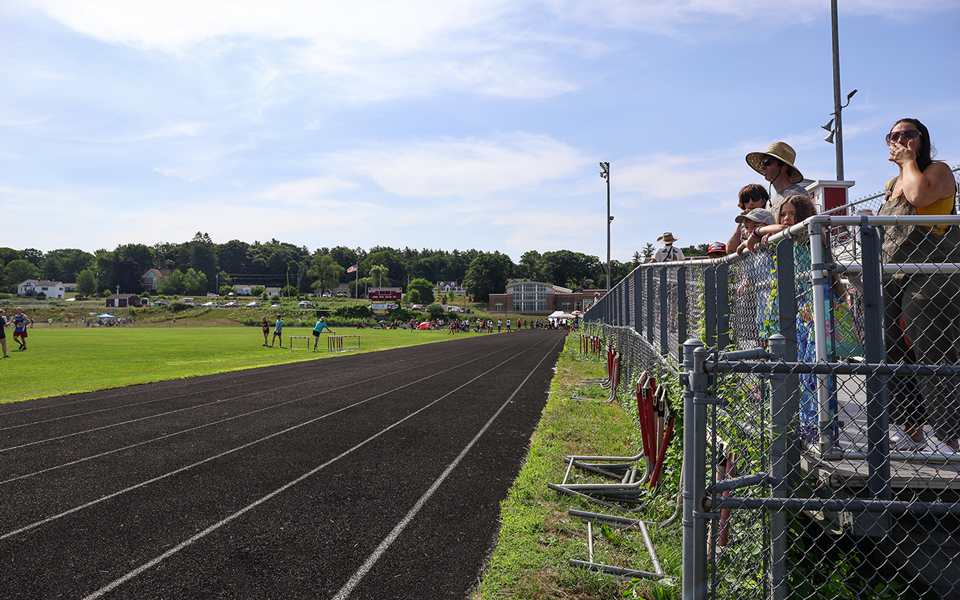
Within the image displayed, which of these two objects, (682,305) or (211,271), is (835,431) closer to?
(682,305)

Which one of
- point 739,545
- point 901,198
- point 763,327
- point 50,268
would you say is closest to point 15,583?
point 739,545

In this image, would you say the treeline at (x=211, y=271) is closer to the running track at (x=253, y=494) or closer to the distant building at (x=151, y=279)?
the distant building at (x=151, y=279)

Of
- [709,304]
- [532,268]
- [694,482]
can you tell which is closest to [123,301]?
[532,268]

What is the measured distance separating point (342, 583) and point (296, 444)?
4.39 metres

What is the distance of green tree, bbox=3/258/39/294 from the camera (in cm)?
16588

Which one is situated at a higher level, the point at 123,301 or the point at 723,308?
the point at 723,308

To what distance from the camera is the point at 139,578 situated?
13.0 feet

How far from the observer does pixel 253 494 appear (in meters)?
5.74

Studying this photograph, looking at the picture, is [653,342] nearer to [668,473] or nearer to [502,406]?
[668,473]

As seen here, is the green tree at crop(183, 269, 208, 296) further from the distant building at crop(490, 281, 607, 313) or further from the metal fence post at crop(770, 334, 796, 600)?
the metal fence post at crop(770, 334, 796, 600)

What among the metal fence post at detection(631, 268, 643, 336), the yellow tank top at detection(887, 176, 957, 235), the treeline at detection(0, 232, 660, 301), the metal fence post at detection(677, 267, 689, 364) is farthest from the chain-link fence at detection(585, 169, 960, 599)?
the treeline at detection(0, 232, 660, 301)

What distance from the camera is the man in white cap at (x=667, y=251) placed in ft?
29.0

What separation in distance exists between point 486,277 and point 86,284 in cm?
11154

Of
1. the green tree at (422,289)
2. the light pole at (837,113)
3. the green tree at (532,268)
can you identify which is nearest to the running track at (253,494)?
the light pole at (837,113)
